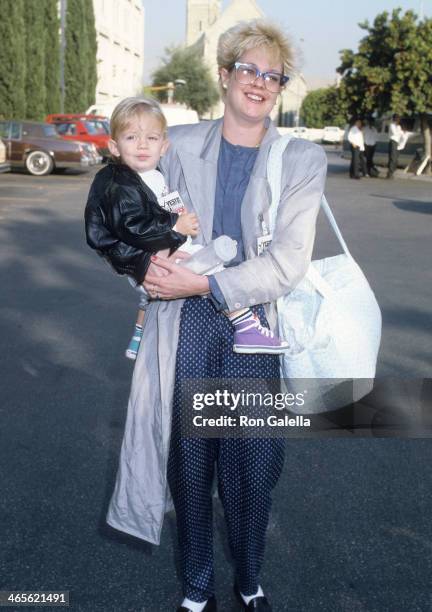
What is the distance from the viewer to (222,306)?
243 centimetres

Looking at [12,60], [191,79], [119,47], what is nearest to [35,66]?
[12,60]

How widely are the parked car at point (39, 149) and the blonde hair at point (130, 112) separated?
67.1ft

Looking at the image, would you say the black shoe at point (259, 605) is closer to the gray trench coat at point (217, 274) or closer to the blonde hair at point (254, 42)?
the gray trench coat at point (217, 274)

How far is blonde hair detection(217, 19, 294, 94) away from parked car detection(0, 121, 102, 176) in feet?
67.0

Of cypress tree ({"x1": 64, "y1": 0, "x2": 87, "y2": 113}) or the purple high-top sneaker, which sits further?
cypress tree ({"x1": 64, "y1": 0, "x2": 87, "y2": 113})

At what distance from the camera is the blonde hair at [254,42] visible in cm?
254

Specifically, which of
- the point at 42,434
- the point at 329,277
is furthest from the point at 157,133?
the point at 42,434

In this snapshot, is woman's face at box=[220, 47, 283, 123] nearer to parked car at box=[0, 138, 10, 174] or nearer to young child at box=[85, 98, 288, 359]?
young child at box=[85, 98, 288, 359]

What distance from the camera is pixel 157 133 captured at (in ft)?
8.23

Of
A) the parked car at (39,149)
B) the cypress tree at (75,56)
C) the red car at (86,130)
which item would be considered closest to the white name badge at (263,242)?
the parked car at (39,149)

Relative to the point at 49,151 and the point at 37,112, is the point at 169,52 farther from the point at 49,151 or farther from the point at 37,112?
the point at 49,151

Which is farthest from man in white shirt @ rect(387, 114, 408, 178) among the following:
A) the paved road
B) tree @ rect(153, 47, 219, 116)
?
tree @ rect(153, 47, 219, 116)

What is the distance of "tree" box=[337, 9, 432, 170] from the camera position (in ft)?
86.2

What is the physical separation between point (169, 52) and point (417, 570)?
78249 mm
